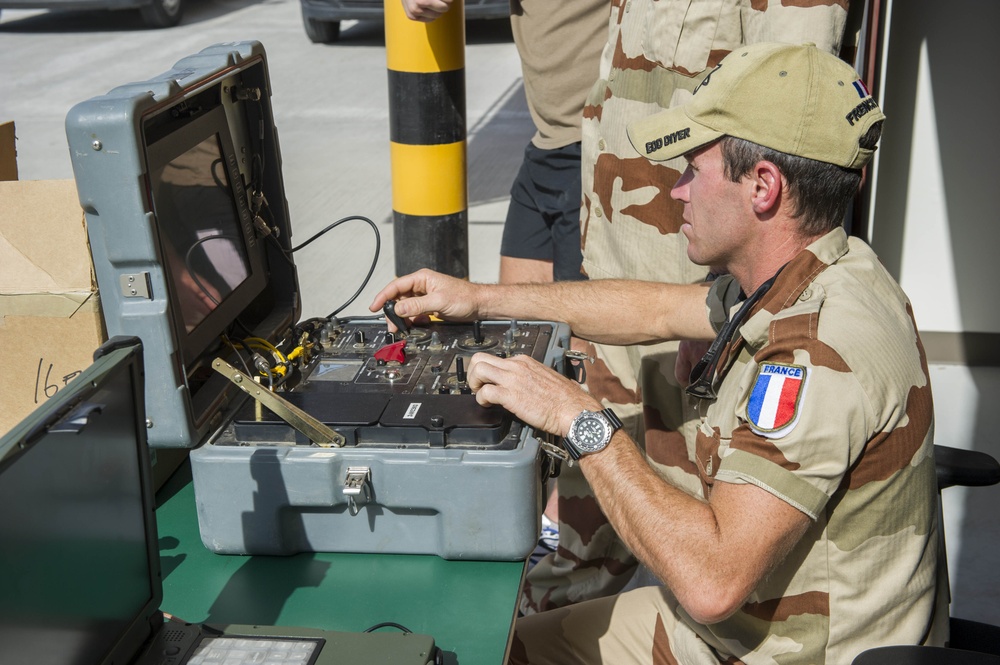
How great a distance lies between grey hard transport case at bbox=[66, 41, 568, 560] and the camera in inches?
59.5

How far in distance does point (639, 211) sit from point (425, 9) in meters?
0.82

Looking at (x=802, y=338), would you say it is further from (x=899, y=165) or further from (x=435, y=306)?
(x=899, y=165)

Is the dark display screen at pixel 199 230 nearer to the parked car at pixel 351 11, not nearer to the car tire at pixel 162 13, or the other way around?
the parked car at pixel 351 11

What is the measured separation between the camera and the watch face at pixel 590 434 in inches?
62.9

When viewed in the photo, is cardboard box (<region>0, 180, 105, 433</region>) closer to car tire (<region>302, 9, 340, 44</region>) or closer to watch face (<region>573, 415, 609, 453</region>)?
watch face (<region>573, 415, 609, 453</region>)

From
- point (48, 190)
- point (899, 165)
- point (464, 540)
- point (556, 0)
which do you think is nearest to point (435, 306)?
point (464, 540)

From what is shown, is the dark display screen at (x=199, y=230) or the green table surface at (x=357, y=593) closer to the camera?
the green table surface at (x=357, y=593)

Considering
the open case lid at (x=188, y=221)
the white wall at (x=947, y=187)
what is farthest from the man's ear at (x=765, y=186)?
the white wall at (x=947, y=187)

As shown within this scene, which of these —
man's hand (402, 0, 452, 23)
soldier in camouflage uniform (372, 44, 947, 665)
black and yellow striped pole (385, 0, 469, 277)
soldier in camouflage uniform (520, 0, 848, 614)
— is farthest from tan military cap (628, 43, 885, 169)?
black and yellow striped pole (385, 0, 469, 277)

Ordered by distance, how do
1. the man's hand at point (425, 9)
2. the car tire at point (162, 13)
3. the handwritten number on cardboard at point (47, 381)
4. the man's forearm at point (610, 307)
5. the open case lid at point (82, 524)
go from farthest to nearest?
1. the car tire at point (162, 13)
2. the man's hand at point (425, 9)
3. the man's forearm at point (610, 307)
4. the handwritten number on cardboard at point (47, 381)
5. the open case lid at point (82, 524)

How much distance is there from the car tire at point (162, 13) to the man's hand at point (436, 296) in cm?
1010

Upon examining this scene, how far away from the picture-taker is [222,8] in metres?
12.9

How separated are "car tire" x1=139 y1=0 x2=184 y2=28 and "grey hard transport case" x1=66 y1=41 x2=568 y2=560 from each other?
10246 mm

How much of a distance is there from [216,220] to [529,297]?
0.66m
